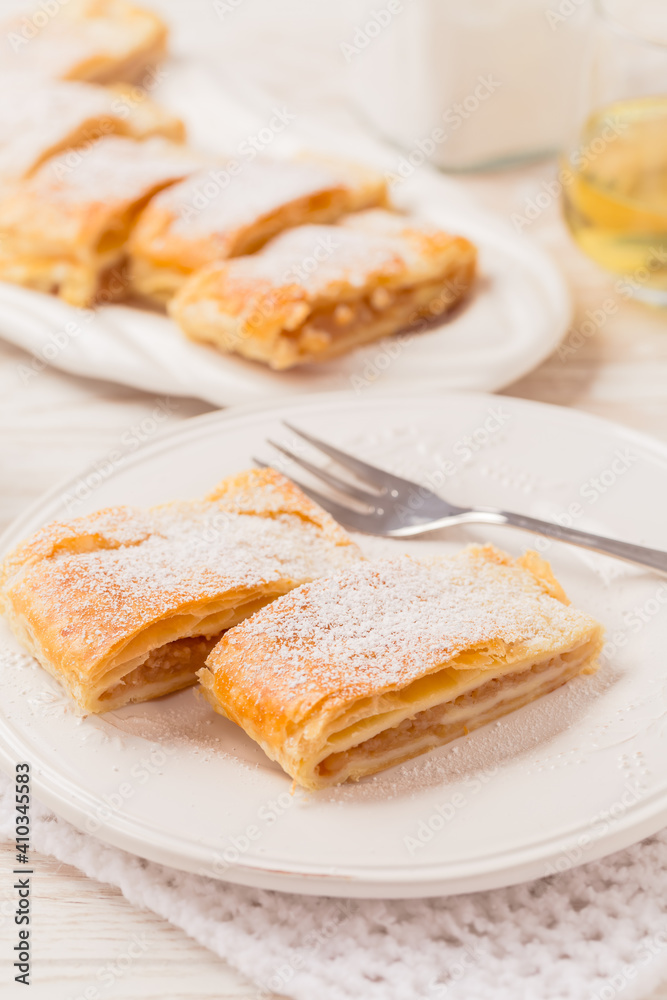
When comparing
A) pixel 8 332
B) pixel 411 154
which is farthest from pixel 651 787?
pixel 411 154

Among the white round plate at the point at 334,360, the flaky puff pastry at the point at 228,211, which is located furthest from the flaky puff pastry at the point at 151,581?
the flaky puff pastry at the point at 228,211

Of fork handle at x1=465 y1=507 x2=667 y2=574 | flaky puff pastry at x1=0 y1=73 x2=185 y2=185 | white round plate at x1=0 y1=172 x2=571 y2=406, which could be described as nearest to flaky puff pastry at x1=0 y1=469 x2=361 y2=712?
fork handle at x1=465 y1=507 x2=667 y2=574

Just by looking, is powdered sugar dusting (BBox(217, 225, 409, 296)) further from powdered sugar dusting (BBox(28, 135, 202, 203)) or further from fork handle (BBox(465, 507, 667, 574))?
fork handle (BBox(465, 507, 667, 574))

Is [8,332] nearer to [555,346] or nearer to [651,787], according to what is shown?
[555,346]

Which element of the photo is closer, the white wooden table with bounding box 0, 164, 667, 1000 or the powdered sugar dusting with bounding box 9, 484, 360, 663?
the white wooden table with bounding box 0, 164, 667, 1000

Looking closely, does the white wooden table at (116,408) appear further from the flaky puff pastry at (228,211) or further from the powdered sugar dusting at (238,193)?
the powdered sugar dusting at (238,193)
